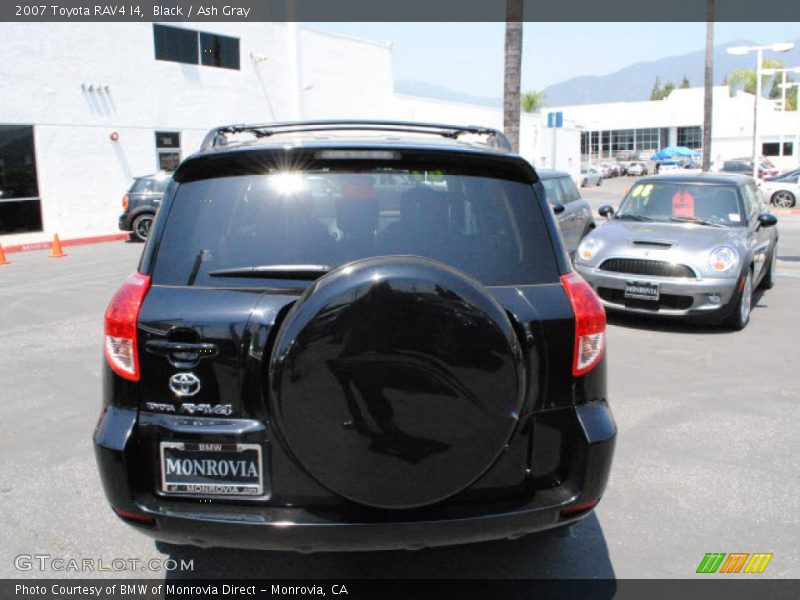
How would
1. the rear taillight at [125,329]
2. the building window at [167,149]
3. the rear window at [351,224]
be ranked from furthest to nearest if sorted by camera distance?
the building window at [167,149], the rear window at [351,224], the rear taillight at [125,329]

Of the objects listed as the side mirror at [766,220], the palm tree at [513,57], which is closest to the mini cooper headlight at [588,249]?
the side mirror at [766,220]

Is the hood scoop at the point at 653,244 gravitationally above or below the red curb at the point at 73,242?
above

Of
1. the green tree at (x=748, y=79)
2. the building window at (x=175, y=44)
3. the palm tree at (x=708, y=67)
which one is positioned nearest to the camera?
the building window at (x=175, y=44)

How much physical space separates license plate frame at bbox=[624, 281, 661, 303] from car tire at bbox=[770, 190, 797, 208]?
23.4 meters

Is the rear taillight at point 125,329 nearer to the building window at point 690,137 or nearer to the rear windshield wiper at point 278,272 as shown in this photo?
the rear windshield wiper at point 278,272

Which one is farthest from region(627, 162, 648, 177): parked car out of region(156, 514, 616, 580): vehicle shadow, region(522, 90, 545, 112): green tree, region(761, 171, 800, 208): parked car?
region(156, 514, 616, 580): vehicle shadow

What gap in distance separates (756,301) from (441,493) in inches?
344

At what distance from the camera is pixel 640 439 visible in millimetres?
4758

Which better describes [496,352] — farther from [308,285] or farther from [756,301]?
[756,301]

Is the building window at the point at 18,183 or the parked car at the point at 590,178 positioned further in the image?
the parked car at the point at 590,178

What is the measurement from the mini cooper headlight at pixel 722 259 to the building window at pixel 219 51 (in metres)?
19.8

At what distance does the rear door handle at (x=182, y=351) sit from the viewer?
2.47 metres

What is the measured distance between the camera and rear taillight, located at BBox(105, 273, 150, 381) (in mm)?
2559

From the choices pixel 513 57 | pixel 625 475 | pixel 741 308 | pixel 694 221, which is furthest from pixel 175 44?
pixel 625 475
